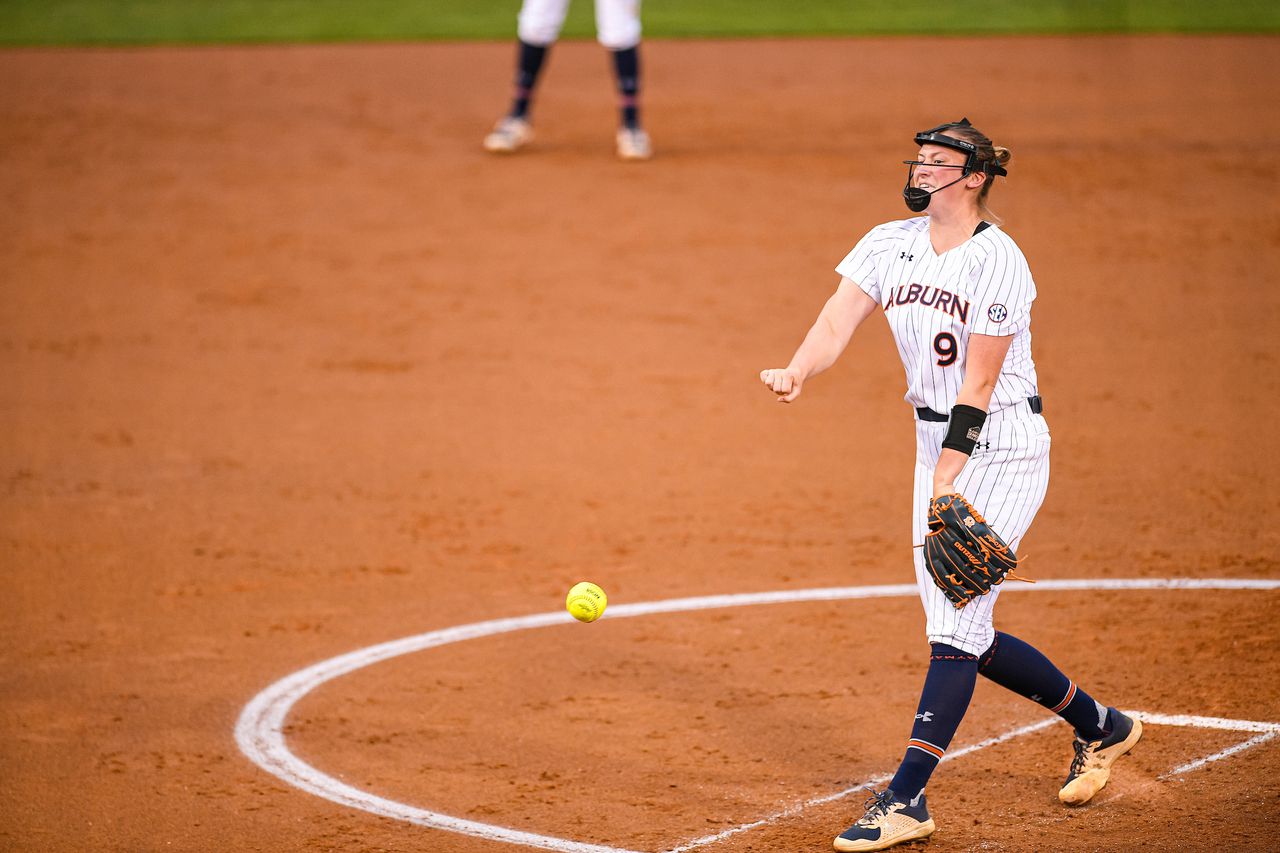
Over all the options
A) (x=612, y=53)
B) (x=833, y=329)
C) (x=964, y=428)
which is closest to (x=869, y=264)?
(x=833, y=329)

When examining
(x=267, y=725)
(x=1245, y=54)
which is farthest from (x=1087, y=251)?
(x=267, y=725)

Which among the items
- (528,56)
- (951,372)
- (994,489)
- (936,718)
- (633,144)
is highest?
(528,56)

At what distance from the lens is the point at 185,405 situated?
8219 mm

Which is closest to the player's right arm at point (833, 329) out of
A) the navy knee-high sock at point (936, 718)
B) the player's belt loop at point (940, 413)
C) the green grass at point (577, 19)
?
the player's belt loop at point (940, 413)

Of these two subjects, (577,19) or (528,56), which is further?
(577,19)

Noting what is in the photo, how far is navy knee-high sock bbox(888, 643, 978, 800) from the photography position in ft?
13.4

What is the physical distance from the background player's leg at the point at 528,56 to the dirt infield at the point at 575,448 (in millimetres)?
326

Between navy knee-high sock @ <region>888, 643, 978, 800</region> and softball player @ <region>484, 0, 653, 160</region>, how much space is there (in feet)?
26.9

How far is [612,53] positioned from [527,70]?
71 centimetres

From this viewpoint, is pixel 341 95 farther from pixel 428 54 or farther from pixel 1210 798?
pixel 1210 798

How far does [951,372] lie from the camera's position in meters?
3.99

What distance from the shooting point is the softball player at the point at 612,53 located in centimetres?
1141

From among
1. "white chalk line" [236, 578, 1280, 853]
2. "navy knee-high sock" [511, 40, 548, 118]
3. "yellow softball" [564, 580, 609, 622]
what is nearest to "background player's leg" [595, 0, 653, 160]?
"navy knee-high sock" [511, 40, 548, 118]

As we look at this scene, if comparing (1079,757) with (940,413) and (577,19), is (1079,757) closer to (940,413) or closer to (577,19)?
(940,413)
